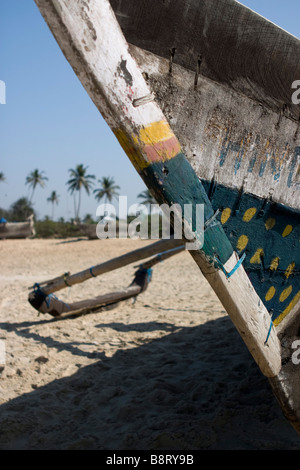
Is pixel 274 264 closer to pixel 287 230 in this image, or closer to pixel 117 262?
pixel 287 230

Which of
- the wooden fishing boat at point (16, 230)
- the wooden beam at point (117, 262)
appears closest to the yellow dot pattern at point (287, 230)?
the wooden beam at point (117, 262)

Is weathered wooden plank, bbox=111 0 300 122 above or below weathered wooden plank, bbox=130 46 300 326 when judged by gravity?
above

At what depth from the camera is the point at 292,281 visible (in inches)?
71.6

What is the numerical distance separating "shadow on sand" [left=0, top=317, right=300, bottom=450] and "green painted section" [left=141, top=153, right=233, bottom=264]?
4.25 feet

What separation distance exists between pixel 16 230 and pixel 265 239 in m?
18.0

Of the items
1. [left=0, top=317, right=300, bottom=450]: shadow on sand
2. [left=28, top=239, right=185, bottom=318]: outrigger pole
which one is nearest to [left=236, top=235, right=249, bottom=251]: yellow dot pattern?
[left=0, top=317, right=300, bottom=450]: shadow on sand

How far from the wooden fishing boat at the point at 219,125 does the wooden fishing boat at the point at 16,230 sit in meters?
17.8

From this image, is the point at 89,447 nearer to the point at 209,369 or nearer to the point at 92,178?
the point at 209,369

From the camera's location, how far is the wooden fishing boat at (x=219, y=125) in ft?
3.96

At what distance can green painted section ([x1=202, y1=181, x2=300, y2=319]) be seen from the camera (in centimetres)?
153

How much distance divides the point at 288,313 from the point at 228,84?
Answer: 1.08 meters

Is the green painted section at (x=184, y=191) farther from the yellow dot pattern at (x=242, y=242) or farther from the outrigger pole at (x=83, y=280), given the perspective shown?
the outrigger pole at (x=83, y=280)

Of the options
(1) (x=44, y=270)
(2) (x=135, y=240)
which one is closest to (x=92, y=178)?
(2) (x=135, y=240)

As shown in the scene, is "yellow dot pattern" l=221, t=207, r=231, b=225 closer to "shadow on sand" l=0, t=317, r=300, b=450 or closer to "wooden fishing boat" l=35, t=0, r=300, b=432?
"wooden fishing boat" l=35, t=0, r=300, b=432
